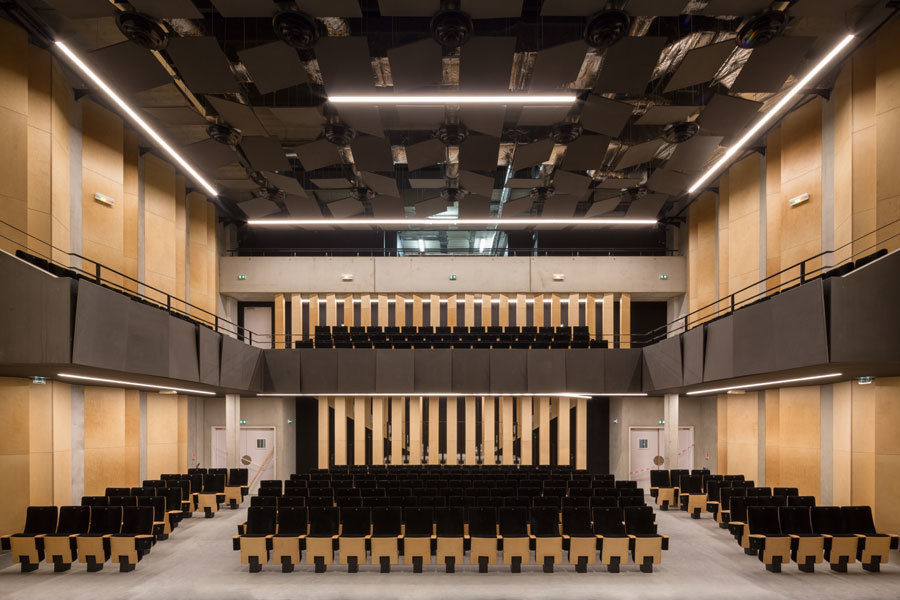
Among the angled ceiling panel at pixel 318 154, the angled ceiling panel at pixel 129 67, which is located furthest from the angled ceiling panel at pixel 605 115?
the angled ceiling panel at pixel 129 67

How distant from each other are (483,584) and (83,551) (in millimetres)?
6352

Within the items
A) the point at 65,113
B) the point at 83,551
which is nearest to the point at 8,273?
the point at 83,551

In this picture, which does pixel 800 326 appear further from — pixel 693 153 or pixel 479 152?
pixel 479 152

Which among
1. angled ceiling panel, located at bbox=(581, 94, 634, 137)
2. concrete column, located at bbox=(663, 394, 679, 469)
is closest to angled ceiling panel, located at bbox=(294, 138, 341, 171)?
angled ceiling panel, located at bbox=(581, 94, 634, 137)

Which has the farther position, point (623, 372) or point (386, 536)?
point (623, 372)

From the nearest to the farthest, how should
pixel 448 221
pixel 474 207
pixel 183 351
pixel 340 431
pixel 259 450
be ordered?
pixel 183 351 → pixel 474 207 → pixel 259 450 → pixel 448 221 → pixel 340 431

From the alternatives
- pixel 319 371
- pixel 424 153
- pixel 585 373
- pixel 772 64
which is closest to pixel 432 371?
pixel 319 371

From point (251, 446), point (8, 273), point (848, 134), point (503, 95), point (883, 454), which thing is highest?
point (503, 95)

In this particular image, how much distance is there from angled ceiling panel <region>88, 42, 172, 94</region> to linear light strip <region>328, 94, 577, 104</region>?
3.30 meters

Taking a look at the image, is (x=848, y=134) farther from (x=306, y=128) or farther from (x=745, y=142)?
(x=306, y=128)

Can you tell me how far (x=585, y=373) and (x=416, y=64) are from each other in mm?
Result: 10933

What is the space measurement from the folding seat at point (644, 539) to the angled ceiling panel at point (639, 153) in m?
8.96

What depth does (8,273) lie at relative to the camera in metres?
8.32

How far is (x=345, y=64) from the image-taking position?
36.6ft
